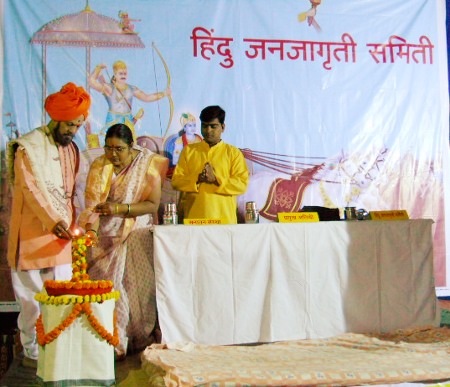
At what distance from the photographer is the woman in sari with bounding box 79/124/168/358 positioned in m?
3.25

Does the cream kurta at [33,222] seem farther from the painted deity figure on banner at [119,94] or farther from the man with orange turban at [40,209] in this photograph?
the painted deity figure on banner at [119,94]

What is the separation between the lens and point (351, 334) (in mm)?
3240

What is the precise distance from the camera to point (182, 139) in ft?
14.9

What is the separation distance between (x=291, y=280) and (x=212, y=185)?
1042 mm

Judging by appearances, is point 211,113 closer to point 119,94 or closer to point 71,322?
point 119,94

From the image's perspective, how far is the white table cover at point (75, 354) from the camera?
2398 millimetres

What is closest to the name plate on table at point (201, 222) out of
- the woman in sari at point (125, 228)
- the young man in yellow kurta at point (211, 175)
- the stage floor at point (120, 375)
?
the woman in sari at point (125, 228)

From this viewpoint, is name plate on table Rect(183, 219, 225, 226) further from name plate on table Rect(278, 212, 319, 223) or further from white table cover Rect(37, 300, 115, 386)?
white table cover Rect(37, 300, 115, 386)

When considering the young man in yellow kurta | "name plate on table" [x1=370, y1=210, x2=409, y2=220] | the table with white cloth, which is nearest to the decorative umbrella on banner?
the young man in yellow kurta

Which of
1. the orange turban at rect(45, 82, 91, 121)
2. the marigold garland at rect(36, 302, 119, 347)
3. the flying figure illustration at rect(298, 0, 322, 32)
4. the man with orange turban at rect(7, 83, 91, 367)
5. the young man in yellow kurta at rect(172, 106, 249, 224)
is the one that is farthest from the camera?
the flying figure illustration at rect(298, 0, 322, 32)

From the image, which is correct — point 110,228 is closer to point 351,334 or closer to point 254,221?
point 254,221

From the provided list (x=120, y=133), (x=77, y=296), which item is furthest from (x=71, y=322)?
(x=120, y=133)

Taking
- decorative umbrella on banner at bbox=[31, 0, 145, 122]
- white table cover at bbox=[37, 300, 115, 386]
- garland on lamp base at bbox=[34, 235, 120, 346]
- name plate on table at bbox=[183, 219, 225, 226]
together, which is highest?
decorative umbrella on banner at bbox=[31, 0, 145, 122]

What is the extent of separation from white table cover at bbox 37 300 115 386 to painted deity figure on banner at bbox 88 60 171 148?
2255 millimetres
